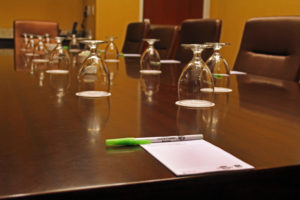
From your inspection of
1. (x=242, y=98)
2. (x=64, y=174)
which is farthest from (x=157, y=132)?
(x=242, y=98)

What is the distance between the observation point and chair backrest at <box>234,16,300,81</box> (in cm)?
193

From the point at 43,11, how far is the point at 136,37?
290cm

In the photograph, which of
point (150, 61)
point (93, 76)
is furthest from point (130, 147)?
point (150, 61)

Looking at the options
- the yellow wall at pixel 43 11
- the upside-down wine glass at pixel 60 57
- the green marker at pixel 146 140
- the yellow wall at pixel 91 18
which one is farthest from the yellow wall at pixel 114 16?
the green marker at pixel 146 140

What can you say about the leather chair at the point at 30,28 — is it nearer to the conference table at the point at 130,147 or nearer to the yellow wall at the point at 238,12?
the yellow wall at the point at 238,12

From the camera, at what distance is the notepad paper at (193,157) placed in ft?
1.80

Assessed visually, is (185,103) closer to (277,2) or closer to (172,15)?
(277,2)

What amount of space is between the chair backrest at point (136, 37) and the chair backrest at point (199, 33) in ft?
2.33

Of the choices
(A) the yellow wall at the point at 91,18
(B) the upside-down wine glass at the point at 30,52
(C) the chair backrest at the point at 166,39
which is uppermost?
(A) the yellow wall at the point at 91,18

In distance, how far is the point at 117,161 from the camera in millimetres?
574

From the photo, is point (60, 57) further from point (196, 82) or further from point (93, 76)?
point (196, 82)

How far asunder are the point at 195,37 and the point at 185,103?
172 cm

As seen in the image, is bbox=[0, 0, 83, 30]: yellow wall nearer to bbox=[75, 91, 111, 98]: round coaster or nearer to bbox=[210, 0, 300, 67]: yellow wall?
bbox=[210, 0, 300, 67]: yellow wall

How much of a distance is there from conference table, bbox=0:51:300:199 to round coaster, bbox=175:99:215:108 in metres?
0.02
